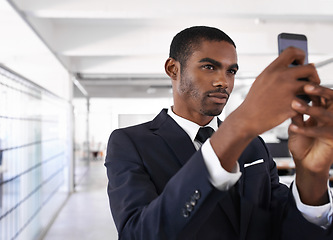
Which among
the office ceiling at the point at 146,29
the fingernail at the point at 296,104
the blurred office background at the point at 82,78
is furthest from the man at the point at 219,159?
the office ceiling at the point at 146,29

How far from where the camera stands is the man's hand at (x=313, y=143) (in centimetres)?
53

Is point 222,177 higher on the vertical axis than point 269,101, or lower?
lower

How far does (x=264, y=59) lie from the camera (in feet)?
26.3

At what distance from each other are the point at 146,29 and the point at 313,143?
535cm

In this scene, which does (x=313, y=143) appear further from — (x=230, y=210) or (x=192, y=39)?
(x=192, y=39)

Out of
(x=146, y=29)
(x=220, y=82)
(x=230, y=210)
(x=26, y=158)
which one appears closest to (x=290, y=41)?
(x=220, y=82)

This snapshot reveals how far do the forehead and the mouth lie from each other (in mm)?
94

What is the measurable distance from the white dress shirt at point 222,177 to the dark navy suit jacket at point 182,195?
0.04ft

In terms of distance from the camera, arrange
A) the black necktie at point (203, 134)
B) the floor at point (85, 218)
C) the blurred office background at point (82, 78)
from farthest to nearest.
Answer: the floor at point (85, 218) → the blurred office background at point (82, 78) → the black necktie at point (203, 134)

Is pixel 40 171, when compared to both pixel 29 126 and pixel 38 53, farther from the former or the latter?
pixel 38 53

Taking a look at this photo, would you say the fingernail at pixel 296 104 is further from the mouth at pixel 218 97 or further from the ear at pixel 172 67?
the ear at pixel 172 67

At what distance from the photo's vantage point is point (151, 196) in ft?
2.56

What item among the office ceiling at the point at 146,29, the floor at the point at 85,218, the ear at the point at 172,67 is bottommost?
the floor at the point at 85,218

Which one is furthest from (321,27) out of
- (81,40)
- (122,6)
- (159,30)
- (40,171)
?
(40,171)
